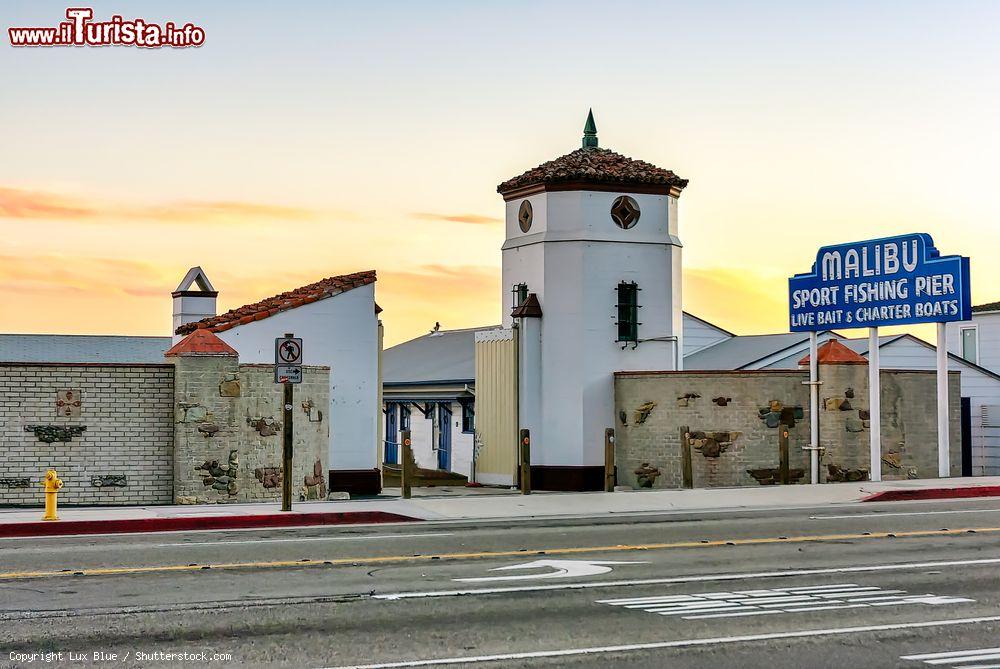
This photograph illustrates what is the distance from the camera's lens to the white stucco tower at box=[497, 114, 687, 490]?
31875 millimetres

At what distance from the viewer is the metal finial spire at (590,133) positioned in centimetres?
3438

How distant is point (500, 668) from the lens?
9398 millimetres

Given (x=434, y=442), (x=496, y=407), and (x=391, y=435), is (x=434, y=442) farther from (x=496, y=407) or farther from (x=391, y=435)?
(x=496, y=407)

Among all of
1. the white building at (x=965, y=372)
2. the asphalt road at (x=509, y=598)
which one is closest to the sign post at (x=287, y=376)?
the asphalt road at (x=509, y=598)

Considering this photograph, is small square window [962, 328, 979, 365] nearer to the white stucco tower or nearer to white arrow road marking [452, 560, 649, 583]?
the white stucco tower

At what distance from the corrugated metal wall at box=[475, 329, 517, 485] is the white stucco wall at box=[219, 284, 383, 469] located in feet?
14.3

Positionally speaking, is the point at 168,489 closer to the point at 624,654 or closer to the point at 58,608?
the point at 58,608

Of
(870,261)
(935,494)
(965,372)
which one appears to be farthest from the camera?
(965,372)

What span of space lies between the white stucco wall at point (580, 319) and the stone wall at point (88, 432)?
1138cm

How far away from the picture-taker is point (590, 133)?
34562 mm

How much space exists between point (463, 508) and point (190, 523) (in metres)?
4.90

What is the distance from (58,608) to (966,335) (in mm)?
35265

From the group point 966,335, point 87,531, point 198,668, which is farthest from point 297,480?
point 966,335

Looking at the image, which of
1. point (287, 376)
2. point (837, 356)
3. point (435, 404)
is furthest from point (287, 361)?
point (435, 404)
